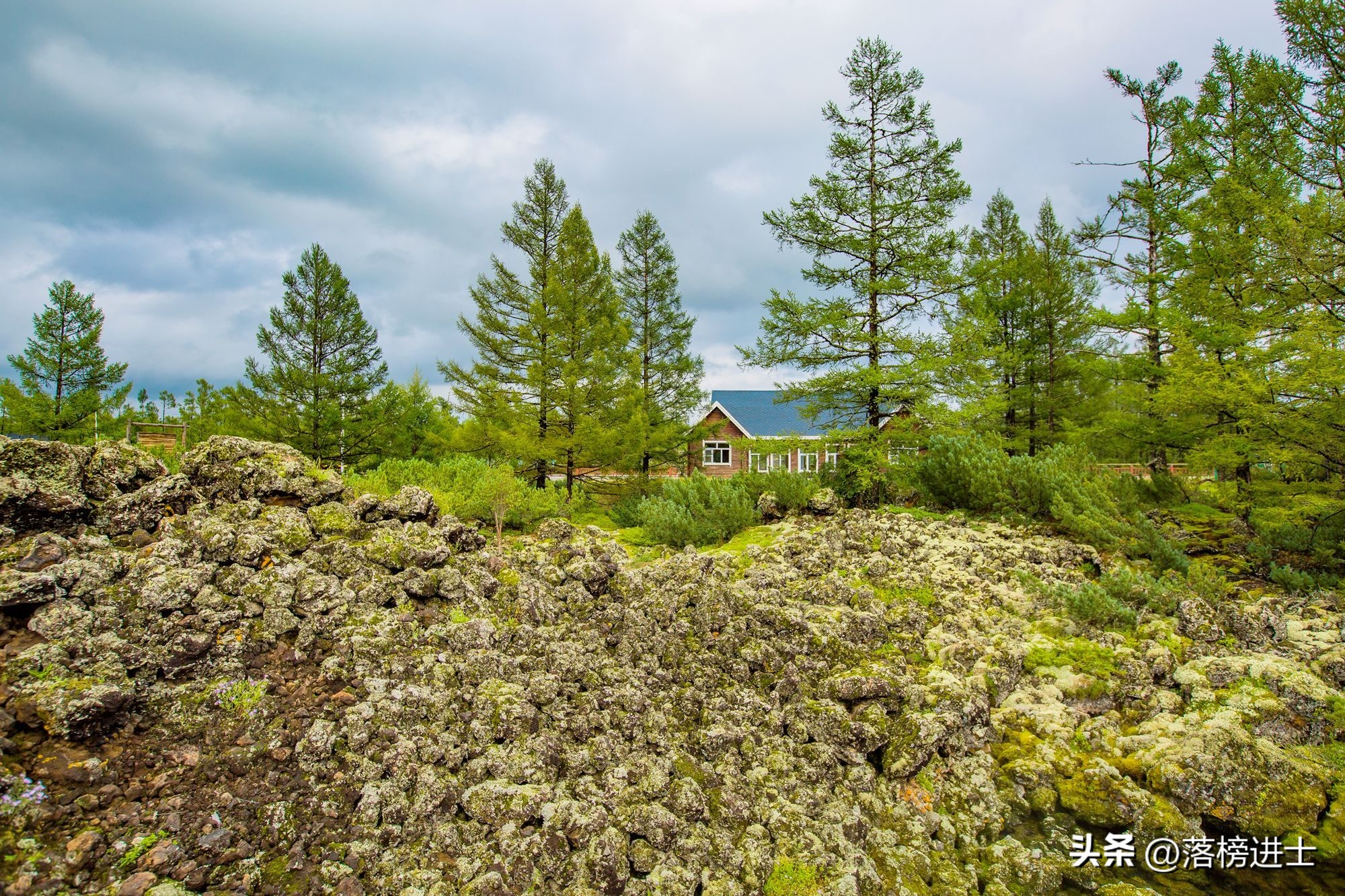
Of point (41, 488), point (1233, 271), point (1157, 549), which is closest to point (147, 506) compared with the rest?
point (41, 488)

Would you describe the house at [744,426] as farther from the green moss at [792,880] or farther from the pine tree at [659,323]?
the green moss at [792,880]

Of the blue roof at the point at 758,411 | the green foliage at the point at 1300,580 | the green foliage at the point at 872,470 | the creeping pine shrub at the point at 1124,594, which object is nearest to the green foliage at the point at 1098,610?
the creeping pine shrub at the point at 1124,594

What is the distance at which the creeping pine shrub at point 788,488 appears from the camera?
432 inches

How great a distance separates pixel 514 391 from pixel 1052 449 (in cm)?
1320

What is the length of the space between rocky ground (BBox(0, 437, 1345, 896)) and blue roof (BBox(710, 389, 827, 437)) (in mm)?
27841

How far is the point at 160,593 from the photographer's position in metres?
4.49

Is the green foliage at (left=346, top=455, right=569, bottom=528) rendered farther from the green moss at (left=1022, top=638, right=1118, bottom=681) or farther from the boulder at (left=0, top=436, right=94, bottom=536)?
the green moss at (left=1022, top=638, right=1118, bottom=681)

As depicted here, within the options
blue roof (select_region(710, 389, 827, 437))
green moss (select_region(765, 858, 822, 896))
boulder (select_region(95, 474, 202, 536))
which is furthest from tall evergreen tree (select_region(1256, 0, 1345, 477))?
blue roof (select_region(710, 389, 827, 437))

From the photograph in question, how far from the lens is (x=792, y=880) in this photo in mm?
3342

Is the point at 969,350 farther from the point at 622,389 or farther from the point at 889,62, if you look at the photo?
the point at 622,389

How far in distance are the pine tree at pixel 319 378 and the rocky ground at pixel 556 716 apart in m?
15.2

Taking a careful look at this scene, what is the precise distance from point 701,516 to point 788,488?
176 centimetres

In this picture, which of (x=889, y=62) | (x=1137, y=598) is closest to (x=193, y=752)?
(x=1137, y=598)

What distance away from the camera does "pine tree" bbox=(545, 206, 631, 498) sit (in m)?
16.7
